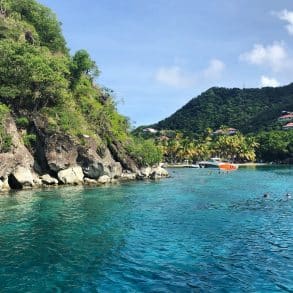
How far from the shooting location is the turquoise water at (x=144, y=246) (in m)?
19.8

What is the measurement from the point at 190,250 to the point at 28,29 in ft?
228

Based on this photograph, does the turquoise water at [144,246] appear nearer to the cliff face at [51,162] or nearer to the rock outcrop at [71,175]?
the cliff face at [51,162]

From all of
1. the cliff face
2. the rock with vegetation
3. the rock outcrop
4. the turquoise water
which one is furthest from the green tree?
the turquoise water

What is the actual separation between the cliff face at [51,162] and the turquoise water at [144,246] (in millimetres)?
11153

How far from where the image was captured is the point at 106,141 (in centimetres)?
8256

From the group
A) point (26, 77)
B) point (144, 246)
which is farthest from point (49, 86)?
point (144, 246)

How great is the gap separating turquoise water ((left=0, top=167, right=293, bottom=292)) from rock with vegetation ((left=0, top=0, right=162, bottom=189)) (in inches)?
583

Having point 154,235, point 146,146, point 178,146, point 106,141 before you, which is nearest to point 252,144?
point 178,146

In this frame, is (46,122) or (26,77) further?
(46,122)

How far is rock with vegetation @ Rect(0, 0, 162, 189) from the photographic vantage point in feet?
201

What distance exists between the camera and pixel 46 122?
67750mm

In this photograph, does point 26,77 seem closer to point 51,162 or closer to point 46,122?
point 46,122

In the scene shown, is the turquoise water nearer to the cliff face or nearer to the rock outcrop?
the cliff face

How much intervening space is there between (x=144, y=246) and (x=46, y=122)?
45.3m
